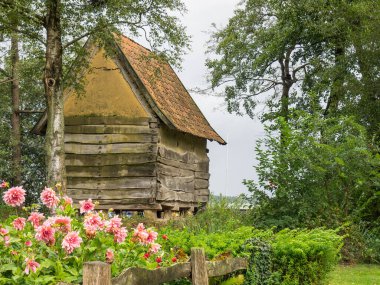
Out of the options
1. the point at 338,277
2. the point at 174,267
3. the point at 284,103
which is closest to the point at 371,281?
the point at 338,277

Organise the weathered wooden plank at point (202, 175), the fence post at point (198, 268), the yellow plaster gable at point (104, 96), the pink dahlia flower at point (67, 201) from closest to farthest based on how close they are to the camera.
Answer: the pink dahlia flower at point (67, 201), the fence post at point (198, 268), the yellow plaster gable at point (104, 96), the weathered wooden plank at point (202, 175)

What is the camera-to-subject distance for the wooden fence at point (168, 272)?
4.86 metres

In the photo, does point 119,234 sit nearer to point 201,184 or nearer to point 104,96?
point 104,96

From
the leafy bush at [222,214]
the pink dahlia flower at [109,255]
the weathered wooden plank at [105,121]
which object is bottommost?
the pink dahlia flower at [109,255]

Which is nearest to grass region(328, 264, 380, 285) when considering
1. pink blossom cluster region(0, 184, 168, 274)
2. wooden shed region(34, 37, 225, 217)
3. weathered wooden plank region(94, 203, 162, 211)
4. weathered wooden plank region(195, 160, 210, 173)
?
weathered wooden plank region(94, 203, 162, 211)

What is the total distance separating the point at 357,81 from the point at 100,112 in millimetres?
10117

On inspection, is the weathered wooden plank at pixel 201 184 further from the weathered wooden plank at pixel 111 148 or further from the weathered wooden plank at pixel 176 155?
the weathered wooden plank at pixel 111 148

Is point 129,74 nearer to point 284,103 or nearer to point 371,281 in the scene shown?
point 371,281

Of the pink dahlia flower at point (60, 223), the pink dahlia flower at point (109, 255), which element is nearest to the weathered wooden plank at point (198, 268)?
the pink dahlia flower at point (109, 255)

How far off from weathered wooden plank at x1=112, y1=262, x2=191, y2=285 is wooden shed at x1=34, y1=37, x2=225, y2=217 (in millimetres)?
12595

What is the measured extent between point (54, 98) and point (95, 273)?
14259mm

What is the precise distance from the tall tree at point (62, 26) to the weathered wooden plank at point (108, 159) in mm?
1899

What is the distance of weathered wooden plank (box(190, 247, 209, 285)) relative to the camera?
7.25 m

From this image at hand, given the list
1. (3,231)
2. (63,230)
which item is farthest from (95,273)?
(3,231)
